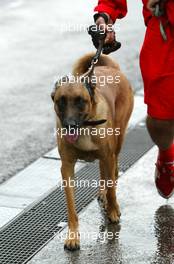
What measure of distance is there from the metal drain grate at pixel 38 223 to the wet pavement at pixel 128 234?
91mm

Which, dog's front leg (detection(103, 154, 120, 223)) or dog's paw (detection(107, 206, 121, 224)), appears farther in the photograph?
dog's paw (detection(107, 206, 121, 224))

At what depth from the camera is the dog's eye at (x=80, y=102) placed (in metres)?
4.60

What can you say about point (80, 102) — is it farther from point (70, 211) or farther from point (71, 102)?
point (70, 211)

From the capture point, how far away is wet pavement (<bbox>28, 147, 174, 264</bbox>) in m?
4.82

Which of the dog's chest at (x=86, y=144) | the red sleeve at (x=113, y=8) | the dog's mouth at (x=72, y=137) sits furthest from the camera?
the red sleeve at (x=113, y=8)

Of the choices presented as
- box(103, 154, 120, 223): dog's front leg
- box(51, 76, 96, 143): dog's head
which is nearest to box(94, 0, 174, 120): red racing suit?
box(103, 154, 120, 223): dog's front leg

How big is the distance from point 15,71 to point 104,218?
4.44 metres

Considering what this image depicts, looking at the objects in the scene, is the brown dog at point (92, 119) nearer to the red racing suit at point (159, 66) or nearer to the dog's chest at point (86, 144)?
the dog's chest at point (86, 144)

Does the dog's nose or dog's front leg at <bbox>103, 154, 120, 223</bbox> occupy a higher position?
the dog's nose

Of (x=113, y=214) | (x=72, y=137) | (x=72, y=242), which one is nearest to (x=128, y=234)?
(x=113, y=214)

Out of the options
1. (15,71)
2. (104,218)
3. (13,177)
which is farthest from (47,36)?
(104,218)

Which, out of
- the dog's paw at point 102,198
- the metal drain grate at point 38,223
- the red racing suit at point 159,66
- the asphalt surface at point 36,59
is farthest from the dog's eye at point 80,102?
the asphalt surface at point 36,59

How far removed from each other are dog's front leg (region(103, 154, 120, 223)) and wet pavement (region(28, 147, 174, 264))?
0.19 ft

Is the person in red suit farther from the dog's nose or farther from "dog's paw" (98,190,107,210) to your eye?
the dog's nose
